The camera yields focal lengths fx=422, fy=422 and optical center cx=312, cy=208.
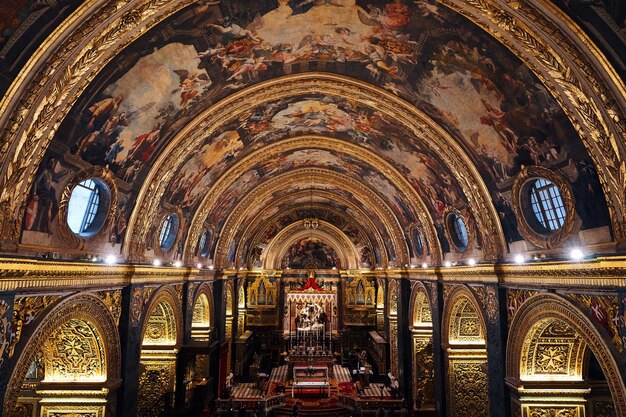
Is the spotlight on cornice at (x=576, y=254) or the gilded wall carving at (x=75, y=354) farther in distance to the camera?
the gilded wall carving at (x=75, y=354)

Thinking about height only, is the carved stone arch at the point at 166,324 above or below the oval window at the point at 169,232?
below

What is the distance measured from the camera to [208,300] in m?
23.5

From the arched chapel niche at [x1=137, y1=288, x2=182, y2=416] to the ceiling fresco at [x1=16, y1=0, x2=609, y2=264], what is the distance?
4986 mm

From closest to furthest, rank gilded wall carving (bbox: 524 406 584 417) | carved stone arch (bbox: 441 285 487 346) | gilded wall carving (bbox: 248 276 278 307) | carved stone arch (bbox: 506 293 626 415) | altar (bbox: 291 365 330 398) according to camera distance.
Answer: carved stone arch (bbox: 506 293 626 415) → gilded wall carving (bbox: 524 406 584 417) → carved stone arch (bbox: 441 285 487 346) → altar (bbox: 291 365 330 398) → gilded wall carving (bbox: 248 276 278 307)

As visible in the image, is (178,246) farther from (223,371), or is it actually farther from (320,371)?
(320,371)

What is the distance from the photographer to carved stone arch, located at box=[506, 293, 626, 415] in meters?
8.03

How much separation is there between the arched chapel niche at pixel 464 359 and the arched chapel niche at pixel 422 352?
3.63 meters

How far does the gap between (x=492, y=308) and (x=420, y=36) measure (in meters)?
8.73

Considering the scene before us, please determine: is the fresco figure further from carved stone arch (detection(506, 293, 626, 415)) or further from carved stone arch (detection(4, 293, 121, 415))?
carved stone arch (detection(506, 293, 626, 415))

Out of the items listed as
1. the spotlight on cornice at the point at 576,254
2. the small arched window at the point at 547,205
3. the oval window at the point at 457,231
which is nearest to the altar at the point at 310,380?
the oval window at the point at 457,231

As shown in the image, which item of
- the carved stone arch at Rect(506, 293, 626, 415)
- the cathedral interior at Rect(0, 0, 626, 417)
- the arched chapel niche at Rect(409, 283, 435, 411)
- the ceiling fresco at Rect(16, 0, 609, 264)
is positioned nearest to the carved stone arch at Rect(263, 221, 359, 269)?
the arched chapel niche at Rect(409, 283, 435, 411)

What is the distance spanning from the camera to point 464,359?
17125 millimetres

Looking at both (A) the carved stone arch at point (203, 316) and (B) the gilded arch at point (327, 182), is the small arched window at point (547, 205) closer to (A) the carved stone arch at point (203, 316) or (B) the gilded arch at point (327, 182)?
(B) the gilded arch at point (327, 182)

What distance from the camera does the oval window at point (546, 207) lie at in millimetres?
10227
